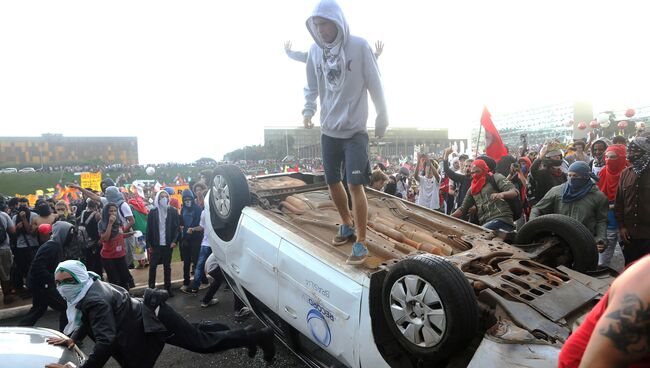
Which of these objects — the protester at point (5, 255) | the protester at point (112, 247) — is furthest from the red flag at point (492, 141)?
the protester at point (5, 255)

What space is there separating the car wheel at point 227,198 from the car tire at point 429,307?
6.96ft

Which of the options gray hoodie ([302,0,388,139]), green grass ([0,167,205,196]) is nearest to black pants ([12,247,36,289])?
gray hoodie ([302,0,388,139])

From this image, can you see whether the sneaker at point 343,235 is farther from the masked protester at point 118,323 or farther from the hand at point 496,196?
the hand at point 496,196

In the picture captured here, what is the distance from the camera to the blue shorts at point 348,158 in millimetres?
3244

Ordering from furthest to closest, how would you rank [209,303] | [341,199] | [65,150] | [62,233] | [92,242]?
[65,150] < [92,242] < [209,303] < [62,233] < [341,199]

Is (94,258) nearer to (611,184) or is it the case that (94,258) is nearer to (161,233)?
(161,233)

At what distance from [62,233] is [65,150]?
75877 millimetres

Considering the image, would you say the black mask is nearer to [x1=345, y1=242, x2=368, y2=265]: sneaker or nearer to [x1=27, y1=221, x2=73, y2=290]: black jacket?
[x1=27, y1=221, x2=73, y2=290]: black jacket

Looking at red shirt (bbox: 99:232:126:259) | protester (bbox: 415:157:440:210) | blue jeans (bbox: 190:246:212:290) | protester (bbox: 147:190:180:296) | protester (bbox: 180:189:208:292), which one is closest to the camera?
red shirt (bbox: 99:232:126:259)

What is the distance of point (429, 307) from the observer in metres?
2.14

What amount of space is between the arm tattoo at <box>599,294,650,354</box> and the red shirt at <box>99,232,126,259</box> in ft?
20.8

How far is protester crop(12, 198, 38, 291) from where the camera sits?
251 inches

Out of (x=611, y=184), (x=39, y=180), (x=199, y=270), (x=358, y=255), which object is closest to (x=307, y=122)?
(x=358, y=255)

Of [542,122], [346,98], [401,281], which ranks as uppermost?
[542,122]
